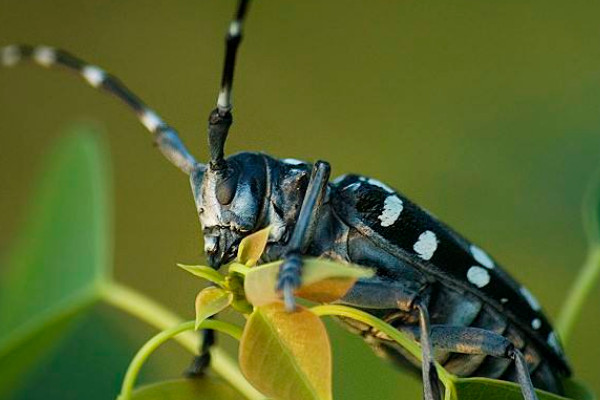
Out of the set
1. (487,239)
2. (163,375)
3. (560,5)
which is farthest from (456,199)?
(560,5)

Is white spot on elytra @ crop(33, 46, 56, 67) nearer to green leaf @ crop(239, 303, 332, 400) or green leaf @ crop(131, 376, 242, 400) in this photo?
green leaf @ crop(131, 376, 242, 400)

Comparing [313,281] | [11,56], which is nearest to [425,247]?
[313,281]

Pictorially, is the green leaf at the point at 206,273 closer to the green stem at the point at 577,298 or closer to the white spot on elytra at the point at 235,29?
the white spot on elytra at the point at 235,29

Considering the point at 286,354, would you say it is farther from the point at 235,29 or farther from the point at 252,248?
the point at 235,29

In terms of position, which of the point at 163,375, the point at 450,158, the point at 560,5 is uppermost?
the point at 560,5

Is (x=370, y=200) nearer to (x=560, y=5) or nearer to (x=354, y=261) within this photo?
(x=354, y=261)

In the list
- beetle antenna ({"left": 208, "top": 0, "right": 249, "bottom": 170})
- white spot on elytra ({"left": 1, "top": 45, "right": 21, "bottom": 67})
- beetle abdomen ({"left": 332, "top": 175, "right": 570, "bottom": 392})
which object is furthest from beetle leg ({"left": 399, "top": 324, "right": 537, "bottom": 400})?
white spot on elytra ({"left": 1, "top": 45, "right": 21, "bottom": 67})
